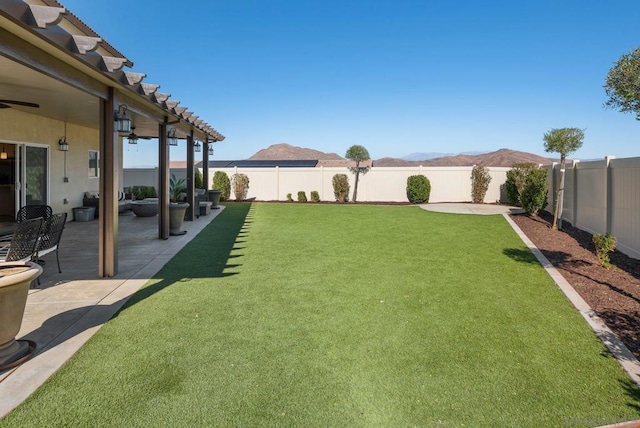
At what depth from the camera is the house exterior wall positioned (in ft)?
31.5

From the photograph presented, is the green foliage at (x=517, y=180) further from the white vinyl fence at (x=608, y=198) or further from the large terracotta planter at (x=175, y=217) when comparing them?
the large terracotta planter at (x=175, y=217)

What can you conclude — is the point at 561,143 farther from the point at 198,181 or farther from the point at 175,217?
the point at 198,181

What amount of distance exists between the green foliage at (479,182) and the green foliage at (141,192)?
1524 cm

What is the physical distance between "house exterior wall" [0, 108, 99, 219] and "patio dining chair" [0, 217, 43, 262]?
5.92 meters

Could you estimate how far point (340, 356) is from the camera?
3387mm

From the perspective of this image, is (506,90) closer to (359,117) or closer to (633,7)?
(633,7)

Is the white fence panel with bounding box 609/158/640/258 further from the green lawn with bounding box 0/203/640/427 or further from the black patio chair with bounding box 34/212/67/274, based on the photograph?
the black patio chair with bounding box 34/212/67/274

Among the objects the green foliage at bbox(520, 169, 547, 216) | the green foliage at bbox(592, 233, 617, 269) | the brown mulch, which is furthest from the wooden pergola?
the green foliage at bbox(520, 169, 547, 216)

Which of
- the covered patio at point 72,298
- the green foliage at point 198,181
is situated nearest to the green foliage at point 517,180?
the covered patio at point 72,298

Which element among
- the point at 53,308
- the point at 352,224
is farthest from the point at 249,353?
the point at 352,224

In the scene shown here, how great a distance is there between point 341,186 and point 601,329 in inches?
646

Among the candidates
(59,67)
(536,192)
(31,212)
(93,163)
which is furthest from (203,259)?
(536,192)

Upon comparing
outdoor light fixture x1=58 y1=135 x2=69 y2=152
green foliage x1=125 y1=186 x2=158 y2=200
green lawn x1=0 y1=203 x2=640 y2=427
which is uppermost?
outdoor light fixture x1=58 y1=135 x2=69 y2=152

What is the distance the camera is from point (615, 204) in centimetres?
763
